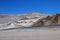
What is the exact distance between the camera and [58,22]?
19875mm

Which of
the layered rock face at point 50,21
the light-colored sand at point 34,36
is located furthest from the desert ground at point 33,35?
the layered rock face at point 50,21

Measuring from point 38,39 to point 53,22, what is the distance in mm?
10466

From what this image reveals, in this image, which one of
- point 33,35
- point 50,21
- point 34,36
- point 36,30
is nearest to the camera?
point 34,36

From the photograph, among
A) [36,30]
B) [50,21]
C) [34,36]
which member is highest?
[50,21]

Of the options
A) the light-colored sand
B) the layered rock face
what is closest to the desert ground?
the light-colored sand

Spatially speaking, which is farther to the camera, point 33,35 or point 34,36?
point 33,35

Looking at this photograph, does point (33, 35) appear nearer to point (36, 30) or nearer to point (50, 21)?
point (36, 30)

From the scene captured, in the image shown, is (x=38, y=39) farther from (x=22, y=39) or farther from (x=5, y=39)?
(x=5, y=39)

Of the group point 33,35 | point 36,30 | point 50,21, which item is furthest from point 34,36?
point 50,21

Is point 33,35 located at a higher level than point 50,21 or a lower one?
lower

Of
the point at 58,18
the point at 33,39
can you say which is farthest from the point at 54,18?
the point at 33,39

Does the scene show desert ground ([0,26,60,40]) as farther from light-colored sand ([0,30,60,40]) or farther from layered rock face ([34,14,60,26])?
layered rock face ([34,14,60,26])

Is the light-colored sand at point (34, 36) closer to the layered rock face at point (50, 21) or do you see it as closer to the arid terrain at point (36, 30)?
the arid terrain at point (36, 30)

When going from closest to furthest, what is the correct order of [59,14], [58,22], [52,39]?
[52,39] → [58,22] → [59,14]
